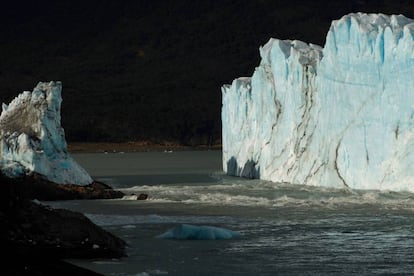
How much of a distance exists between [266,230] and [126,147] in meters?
103

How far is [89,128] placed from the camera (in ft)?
413

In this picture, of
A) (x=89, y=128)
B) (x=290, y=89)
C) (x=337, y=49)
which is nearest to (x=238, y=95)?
(x=290, y=89)

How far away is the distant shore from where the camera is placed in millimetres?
116812

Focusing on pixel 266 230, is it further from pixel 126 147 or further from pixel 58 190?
pixel 126 147

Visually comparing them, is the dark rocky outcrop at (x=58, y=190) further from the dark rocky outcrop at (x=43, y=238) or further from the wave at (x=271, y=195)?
the dark rocky outcrop at (x=43, y=238)

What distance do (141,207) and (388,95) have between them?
963 cm

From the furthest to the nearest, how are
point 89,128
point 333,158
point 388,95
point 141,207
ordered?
point 89,128, point 333,158, point 388,95, point 141,207

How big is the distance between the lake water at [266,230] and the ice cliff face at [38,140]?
1.79 metres

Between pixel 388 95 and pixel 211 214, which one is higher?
pixel 388 95

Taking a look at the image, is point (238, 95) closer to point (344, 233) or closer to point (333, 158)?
point (333, 158)

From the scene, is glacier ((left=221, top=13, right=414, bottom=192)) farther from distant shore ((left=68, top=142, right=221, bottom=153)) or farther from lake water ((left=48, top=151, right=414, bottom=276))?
distant shore ((left=68, top=142, right=221, bottom=153))

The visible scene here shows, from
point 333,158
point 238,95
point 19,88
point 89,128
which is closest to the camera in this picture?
point 333,158

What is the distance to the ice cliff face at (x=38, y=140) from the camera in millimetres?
31406

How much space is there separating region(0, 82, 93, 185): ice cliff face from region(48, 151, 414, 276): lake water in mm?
1792
